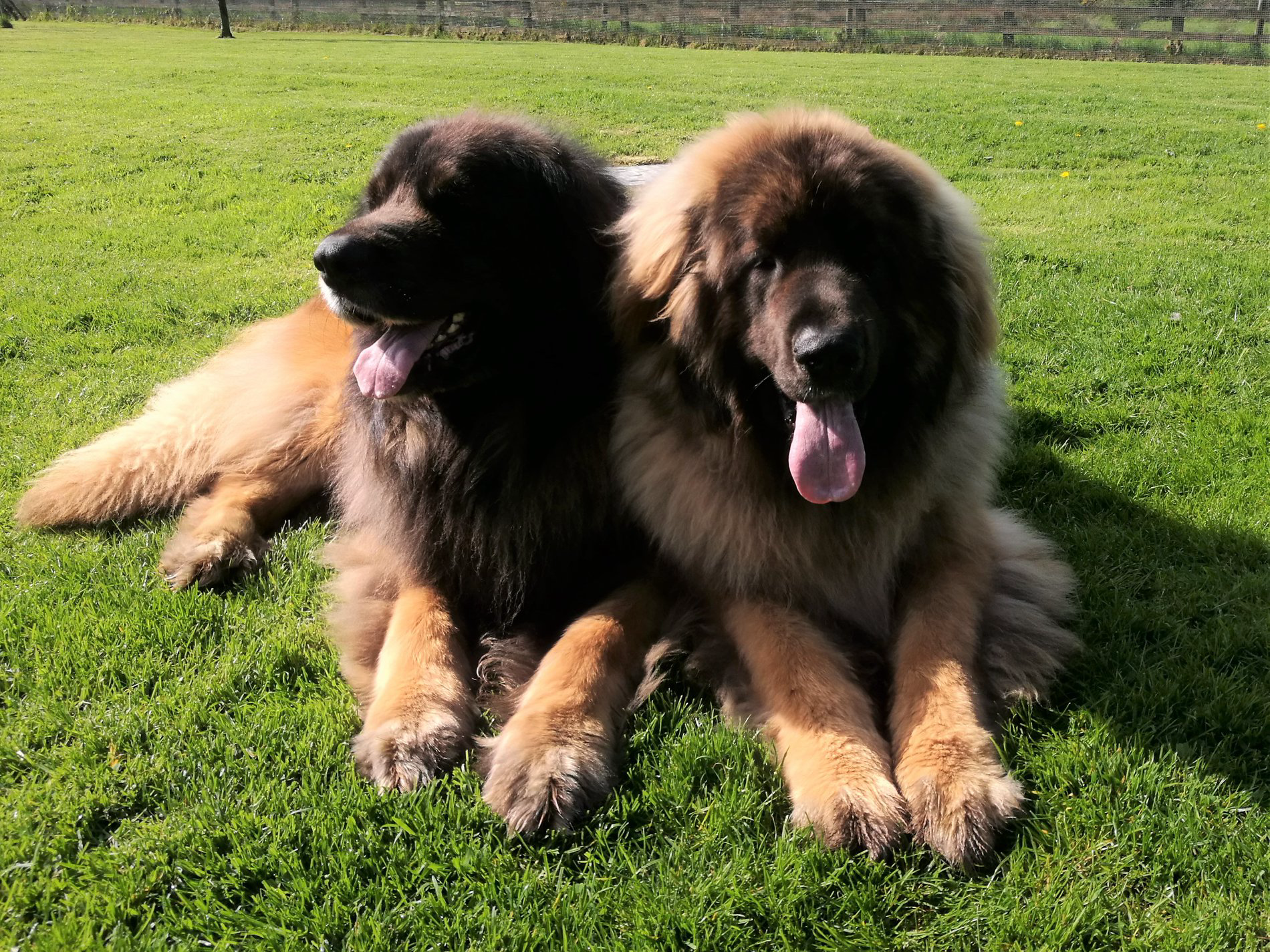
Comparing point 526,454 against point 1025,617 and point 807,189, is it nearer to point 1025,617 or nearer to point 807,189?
point 807,189

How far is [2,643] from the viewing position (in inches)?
113

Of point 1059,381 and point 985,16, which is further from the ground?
point 985,16

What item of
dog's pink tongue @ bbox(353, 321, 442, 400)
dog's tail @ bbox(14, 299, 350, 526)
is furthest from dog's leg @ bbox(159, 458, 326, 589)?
dog's pink tongue @ bbox(353, 321, 442, 400)

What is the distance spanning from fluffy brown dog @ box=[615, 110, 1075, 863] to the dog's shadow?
0.55 ft

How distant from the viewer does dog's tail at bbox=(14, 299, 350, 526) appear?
3.64 meters

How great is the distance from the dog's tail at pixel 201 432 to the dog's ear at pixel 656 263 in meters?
1.38

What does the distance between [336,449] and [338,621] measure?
114cm

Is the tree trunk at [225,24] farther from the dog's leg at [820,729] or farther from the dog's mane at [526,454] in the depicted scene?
the dog's leg at [820,729]

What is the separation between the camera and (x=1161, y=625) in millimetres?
2820

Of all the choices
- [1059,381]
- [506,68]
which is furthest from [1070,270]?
[506,68]

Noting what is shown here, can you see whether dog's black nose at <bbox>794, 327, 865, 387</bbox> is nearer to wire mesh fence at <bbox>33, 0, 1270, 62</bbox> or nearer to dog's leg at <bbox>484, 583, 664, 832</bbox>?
dog's leg at <bbox>484, 583, 664, 832</bbox>

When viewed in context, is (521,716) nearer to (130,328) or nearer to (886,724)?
(886,724)

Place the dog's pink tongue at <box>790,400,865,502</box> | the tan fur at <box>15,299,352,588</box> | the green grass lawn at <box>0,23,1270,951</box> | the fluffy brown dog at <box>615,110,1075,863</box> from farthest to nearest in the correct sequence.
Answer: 1. the tan fur at <box>15,299,352,588</box>
2. the dog's pink tongue at <box>790,400,865,502</box>
3. the fluffy brown dog at <box>615,110,1075,863</box>
4. the green grass lawn at <box>0,23,1270,951</box>

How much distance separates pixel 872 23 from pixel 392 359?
29.5 meters
